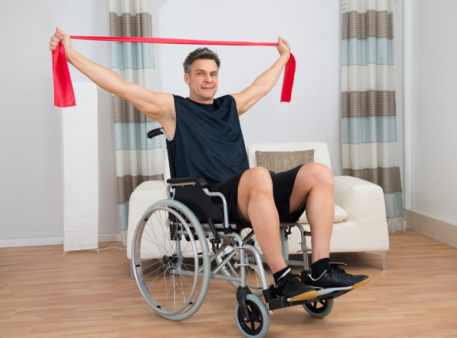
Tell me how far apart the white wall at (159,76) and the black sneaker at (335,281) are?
2283mm

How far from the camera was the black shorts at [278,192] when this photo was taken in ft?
5.75

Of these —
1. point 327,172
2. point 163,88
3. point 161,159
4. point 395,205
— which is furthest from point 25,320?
point 395,205

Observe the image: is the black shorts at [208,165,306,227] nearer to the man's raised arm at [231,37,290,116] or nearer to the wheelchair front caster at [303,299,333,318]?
the wheelchair front caster at [303,299,333,318]

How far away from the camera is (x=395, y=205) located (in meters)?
3.73

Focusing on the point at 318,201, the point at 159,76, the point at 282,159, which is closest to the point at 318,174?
the point at 318,201

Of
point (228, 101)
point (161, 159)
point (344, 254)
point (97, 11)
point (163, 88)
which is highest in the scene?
point (97, 11)

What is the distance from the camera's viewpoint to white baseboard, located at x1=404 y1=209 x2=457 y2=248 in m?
3.17

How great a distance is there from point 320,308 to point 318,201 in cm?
50

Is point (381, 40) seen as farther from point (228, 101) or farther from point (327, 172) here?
point (327, 172)

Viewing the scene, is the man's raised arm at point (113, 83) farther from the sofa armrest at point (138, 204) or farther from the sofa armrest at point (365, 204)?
the sofa armrest at point (365, 204)

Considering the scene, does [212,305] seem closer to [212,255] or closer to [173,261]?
[173,261]

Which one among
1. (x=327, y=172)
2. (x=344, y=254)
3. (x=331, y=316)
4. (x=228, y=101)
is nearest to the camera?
(x=327, y=172)

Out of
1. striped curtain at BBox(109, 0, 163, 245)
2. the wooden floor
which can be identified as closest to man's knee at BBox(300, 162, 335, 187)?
the wooden floor

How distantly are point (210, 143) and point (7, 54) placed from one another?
243 centimetres
